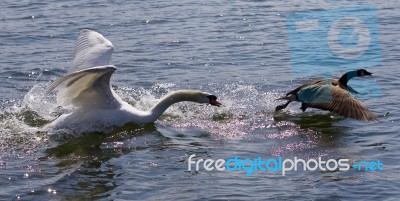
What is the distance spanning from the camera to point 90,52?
10141mm

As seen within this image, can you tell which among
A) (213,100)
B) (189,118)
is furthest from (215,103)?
(189,118)

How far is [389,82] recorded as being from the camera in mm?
11477

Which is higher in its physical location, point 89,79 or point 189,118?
point 89,79

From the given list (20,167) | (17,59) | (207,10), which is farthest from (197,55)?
(20,167)

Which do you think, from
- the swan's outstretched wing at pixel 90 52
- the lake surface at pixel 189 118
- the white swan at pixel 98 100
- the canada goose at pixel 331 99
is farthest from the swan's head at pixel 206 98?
the swan's outstretched wing at pixel 90 52

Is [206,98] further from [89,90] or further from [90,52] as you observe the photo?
[90,52]

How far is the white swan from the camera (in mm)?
9266

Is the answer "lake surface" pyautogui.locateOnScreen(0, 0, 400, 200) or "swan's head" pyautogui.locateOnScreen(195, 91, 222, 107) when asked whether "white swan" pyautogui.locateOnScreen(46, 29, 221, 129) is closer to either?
"swan's head" pyautogui.locateOnScreen(195, 91, 222, 107)

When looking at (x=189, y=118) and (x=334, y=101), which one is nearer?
(x=334, y=101)

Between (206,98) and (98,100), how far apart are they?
4.07ft

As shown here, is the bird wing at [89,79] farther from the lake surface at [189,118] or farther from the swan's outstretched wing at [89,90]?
the lake surface at [189,118]

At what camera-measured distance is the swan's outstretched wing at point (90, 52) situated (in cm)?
995

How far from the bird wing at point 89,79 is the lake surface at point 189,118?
372 millimetres

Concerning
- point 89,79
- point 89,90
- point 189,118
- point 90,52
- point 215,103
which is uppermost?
point 90,52
